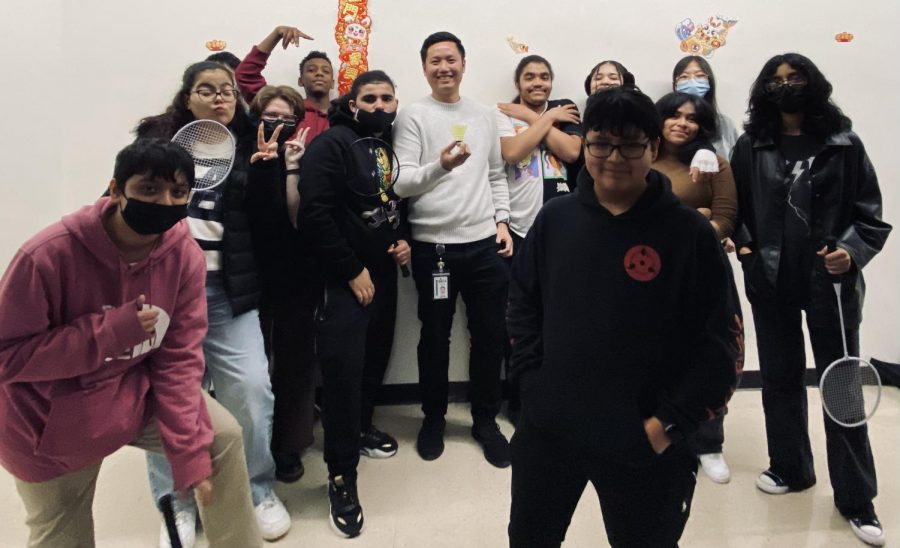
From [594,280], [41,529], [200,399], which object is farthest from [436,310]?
[41,529]

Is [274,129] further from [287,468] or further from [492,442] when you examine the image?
[492,442]

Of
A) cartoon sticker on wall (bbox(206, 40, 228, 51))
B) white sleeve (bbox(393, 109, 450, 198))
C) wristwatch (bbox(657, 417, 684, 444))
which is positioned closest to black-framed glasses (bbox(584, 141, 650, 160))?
wristwatch (bbox(657, 417, 684, 444))

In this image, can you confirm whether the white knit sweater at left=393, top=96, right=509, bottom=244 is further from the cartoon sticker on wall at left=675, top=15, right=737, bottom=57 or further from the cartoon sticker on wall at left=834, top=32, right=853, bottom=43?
the cartoon sticker on wall at left=834, top=32, right=853, bottom=43

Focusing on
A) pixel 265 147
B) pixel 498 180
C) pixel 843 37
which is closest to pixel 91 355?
pixel 265 147

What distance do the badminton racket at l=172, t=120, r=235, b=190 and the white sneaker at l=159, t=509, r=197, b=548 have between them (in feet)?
3.96

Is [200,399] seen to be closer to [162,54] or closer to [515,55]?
[162,54]

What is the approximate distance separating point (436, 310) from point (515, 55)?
1496 millimetres

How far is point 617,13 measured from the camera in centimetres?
304

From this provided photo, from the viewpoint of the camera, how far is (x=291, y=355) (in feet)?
7.75

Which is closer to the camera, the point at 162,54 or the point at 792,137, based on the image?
the point at 792,137

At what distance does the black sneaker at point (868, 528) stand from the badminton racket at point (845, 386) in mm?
376

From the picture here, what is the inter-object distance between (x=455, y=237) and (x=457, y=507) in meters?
1.11

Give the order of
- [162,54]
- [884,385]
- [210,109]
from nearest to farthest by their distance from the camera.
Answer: [210,109]
[162,54]
[884,385]

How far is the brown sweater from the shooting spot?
2111 mm
